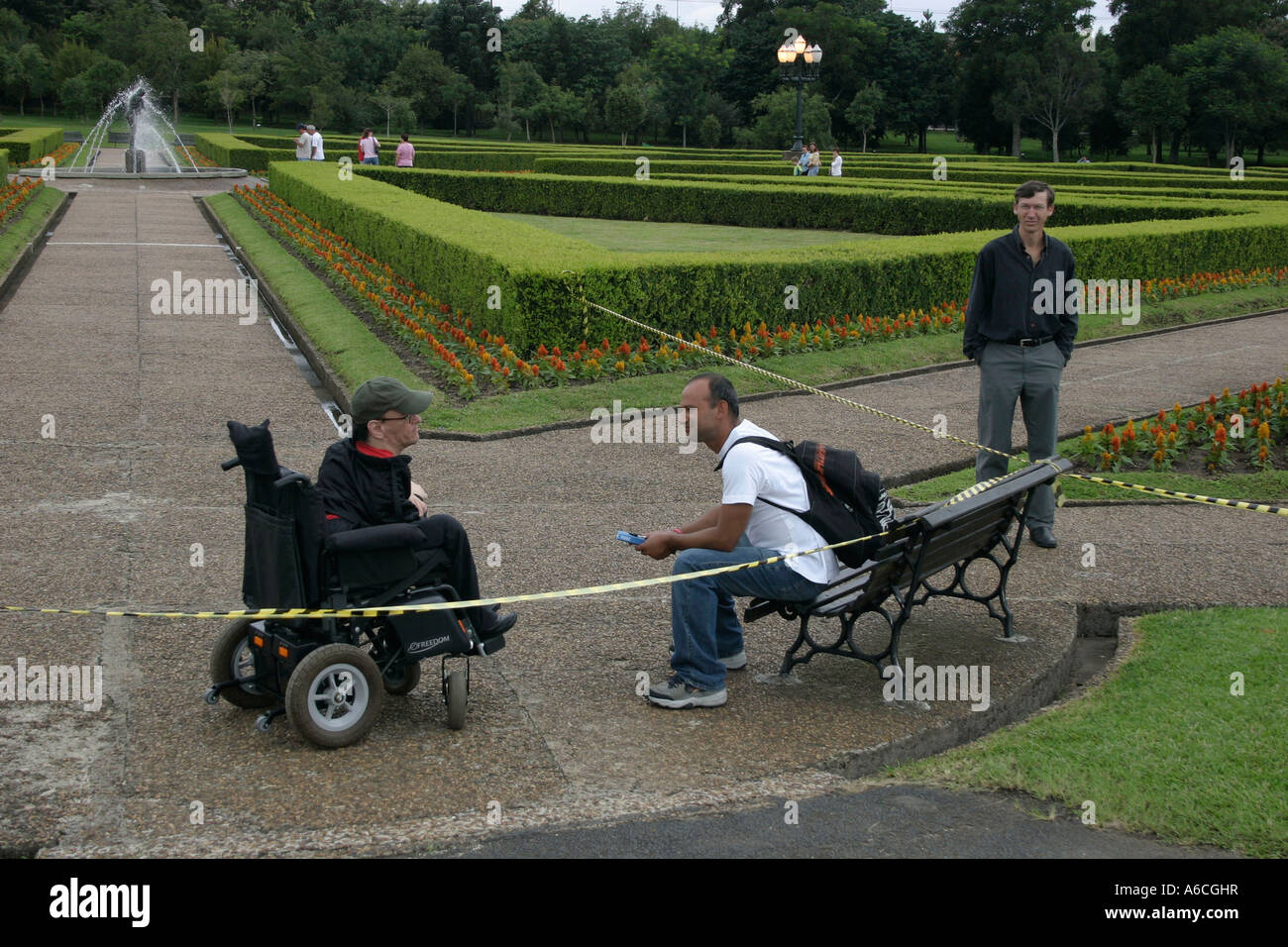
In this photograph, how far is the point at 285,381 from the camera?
1166cm

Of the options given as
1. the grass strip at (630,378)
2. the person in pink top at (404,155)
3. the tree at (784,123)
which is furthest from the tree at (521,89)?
the grass strip at (630,378)

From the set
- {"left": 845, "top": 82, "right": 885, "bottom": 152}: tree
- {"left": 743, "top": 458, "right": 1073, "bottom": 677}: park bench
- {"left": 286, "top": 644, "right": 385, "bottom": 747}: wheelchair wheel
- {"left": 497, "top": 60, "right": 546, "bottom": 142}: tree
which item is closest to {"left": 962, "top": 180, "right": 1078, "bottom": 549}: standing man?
{"left": 743, "top": 458, "right": 1073, "bottom": 677}: park bench

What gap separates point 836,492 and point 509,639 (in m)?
1.68

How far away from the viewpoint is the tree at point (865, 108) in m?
71.1

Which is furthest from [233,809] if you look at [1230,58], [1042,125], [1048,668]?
[1042,125]

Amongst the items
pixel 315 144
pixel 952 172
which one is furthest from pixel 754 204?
pixel 315 144

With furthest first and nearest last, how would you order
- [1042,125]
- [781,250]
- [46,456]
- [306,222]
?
[1042,125]
[306,222]
[781,250]
[46,456]

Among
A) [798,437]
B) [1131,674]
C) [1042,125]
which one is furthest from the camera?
[1042,125]

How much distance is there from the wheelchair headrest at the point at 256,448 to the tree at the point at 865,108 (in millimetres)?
69920

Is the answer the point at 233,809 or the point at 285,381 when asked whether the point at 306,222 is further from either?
the point at 233,809

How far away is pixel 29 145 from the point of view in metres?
39.2

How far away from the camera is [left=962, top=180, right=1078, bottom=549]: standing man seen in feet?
22.7

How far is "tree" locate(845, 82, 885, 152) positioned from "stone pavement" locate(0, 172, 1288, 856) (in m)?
62.8
